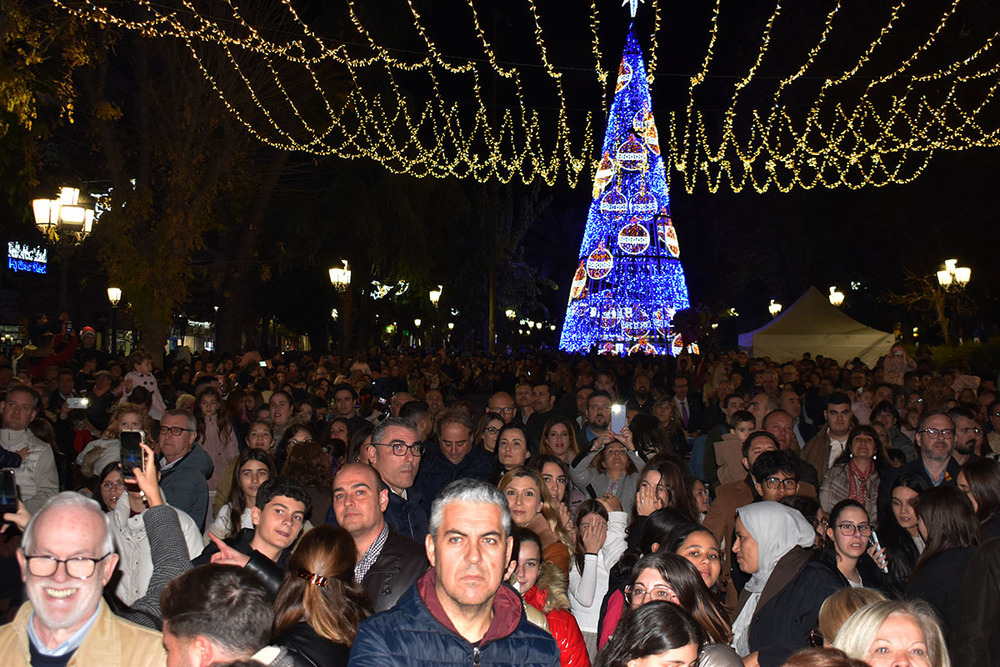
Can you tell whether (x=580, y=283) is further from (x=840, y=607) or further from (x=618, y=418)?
(x=840, y=607)

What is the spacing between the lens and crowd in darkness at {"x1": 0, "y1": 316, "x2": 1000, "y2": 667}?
331cm

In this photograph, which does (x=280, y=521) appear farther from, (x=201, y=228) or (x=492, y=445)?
(x=201, y=228)

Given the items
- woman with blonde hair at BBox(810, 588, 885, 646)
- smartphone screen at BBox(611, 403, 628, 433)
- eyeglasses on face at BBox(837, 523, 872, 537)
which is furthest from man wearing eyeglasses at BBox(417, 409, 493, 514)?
woman with blonde hair at BBox(810, 588, 885, 646)

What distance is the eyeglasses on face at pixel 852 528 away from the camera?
5.48m

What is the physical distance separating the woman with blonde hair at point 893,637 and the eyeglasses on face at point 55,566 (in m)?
2.51

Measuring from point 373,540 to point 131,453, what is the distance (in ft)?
3.94

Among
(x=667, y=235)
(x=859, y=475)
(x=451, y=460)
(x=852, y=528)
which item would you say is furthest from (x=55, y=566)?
(x=667, y=235)

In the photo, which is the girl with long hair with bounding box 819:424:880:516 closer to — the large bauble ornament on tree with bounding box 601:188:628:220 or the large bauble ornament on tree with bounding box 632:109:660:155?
the large bauble ornament on tree with bounding box 632:109:660:155

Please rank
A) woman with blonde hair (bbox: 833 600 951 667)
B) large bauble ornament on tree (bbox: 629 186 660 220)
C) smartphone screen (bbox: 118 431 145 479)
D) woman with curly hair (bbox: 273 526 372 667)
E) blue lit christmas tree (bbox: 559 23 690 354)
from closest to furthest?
woman with blonde hair (bbox: 833 600 951 667)
woman with curly hair (bbox: 273 526 372 667)
smartphone screen (bbox: 118 431 145 479)
blue lit christmas tree (bbox: 559 23 690 354)
large bauble ornament on tree (bbox: 629 186 660 220)

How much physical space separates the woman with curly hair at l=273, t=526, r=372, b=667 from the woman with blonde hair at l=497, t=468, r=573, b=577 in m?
2.08

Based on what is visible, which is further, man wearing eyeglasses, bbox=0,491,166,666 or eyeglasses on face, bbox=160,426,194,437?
eyeglasses on face, bbox=160,426,194,437

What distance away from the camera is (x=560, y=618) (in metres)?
4.51

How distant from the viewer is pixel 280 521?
5164 millimetres

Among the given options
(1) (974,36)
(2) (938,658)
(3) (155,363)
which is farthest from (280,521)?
(1) (974,36)
